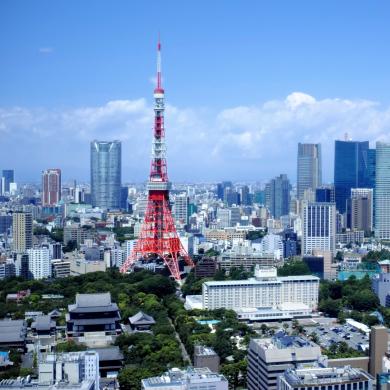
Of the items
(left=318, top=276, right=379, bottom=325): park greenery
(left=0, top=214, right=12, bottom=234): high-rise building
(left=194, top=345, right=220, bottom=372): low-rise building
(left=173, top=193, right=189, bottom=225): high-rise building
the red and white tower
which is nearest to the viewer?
(left=194, top=345, right=220, bottom=372): low-rise building

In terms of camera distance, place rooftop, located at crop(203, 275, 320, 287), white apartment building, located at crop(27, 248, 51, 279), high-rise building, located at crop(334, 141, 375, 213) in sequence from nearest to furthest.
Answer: rooftop, located at crop(203, 275, 320, 287) < white apartment building, located at crop(27, 248, 51, 279) < high-rise building, located at crop(334, 141, 375, 213)

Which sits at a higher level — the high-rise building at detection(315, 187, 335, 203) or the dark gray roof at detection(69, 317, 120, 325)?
the high-rise building at detection(315, 187, 335, 203)

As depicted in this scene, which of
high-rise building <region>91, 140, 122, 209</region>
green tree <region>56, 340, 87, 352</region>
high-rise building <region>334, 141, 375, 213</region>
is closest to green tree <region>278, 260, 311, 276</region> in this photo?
green tree <region>56, 340, 87, 352</region>

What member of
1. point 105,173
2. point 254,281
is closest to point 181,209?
point 105,173

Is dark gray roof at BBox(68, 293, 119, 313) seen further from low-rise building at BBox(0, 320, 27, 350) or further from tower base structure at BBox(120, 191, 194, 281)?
tower base structure at BBox(120, 191, 194, 281)

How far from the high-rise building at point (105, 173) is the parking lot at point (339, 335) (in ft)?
60.4

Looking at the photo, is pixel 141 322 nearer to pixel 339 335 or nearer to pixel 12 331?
pixel 12 331

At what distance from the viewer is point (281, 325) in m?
11.6

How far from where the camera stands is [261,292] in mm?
12648

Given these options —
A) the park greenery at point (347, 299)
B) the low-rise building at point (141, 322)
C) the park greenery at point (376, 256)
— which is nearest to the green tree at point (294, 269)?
the park greenery at point (347, 299)

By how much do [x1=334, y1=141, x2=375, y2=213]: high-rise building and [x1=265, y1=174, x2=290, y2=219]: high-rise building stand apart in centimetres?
190

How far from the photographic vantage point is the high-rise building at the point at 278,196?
2786 centimetres

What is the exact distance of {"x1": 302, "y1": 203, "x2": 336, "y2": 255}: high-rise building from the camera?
1861 cm

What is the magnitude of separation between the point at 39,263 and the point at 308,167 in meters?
15.8
